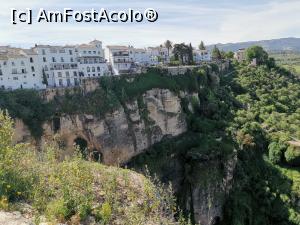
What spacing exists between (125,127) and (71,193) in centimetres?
3561

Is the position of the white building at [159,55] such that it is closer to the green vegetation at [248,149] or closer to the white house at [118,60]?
the white house at [118,60]

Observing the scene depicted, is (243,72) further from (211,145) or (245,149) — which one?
(211,145)

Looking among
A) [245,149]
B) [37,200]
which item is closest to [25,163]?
[37,200]

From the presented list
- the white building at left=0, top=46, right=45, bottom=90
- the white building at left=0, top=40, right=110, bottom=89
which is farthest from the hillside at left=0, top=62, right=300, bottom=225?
the white building at left=0, top=40, right=110, bottom=89

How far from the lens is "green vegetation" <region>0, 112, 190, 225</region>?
11.2 metres

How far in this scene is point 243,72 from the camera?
252 feet

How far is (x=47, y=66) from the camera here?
54219 mm

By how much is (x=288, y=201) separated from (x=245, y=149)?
10.4 m

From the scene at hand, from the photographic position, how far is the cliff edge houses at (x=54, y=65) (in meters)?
49.3

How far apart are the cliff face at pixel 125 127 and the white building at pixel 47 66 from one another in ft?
30.7

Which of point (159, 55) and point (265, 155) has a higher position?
point (159, 55)

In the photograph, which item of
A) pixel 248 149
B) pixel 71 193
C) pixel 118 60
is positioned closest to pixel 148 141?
pixel 248 149

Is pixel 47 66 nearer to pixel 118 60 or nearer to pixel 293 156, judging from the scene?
pixel 118 60

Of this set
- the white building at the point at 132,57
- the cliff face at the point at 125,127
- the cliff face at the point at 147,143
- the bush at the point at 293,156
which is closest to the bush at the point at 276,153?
the bush at the point at 293,156
